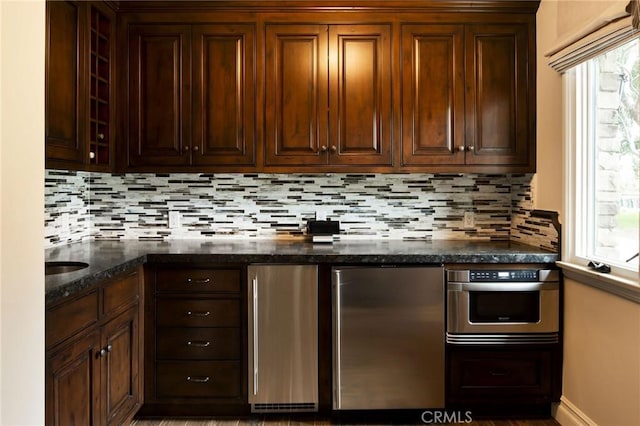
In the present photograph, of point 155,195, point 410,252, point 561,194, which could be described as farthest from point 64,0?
point 561,194

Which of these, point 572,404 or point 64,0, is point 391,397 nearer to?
point 572,404

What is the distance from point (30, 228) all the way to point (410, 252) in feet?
6.45

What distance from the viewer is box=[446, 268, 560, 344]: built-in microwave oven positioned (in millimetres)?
2641

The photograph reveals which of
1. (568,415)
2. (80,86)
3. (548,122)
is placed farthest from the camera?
(548,122)

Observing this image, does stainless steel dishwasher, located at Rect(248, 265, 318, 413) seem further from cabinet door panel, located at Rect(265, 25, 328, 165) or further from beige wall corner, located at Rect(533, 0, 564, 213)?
beige wall corner, located at Rect(533, 0, 564, 213)

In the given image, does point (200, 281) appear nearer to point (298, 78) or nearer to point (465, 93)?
point (298, 78)

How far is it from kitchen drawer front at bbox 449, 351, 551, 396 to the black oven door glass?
19 cm

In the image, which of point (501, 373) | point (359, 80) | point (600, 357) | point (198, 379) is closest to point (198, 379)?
point (198, 379)

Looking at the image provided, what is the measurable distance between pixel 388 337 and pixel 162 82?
1.98m

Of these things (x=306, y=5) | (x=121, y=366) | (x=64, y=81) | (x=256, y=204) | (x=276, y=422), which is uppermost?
(x=306, y=5)

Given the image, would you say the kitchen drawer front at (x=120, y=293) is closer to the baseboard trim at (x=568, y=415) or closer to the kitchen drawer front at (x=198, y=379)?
the kitchen drawer front at (x=198, y=379)

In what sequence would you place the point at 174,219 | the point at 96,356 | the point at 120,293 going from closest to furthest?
the point at 96,356, the point at 120,293, the point at 174,219

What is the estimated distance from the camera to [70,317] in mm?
1809

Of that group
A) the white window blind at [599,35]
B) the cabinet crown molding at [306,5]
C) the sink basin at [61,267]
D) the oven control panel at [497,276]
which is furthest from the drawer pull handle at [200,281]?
the white window blind at [599,35]
